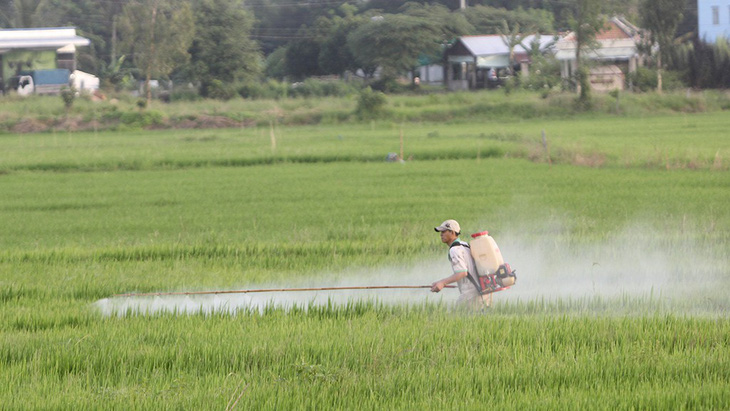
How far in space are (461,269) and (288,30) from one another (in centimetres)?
7675

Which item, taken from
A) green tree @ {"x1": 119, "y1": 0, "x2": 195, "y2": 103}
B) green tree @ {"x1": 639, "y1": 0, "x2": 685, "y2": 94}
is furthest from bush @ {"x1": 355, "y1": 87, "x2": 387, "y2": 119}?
green tree @ {"x1": 639, "y1": 0, "x2": 685, "y2": 94}

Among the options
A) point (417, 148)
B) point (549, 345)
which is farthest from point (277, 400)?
point (417, 148)

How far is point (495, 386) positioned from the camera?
5.13 meters

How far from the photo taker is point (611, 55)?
6281 centimetres

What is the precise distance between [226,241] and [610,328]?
709 centimetres

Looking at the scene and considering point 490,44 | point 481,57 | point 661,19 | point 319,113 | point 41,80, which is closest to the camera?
point 319,113

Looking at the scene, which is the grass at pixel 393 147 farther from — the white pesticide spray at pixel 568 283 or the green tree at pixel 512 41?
the green tree at pixel 512 41

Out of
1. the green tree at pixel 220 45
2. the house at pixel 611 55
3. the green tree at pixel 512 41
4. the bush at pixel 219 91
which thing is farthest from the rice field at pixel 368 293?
the green tree at pixel 220 45

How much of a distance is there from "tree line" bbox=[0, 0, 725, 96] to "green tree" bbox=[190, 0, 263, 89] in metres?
0.07

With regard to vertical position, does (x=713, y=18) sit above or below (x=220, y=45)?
above

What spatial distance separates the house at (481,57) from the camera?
6512 cm

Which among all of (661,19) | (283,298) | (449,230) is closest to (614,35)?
(661,19)

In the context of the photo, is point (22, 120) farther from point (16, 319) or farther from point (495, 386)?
point (495, 386)

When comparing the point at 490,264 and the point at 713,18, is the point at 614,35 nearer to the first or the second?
the point at 713,18
